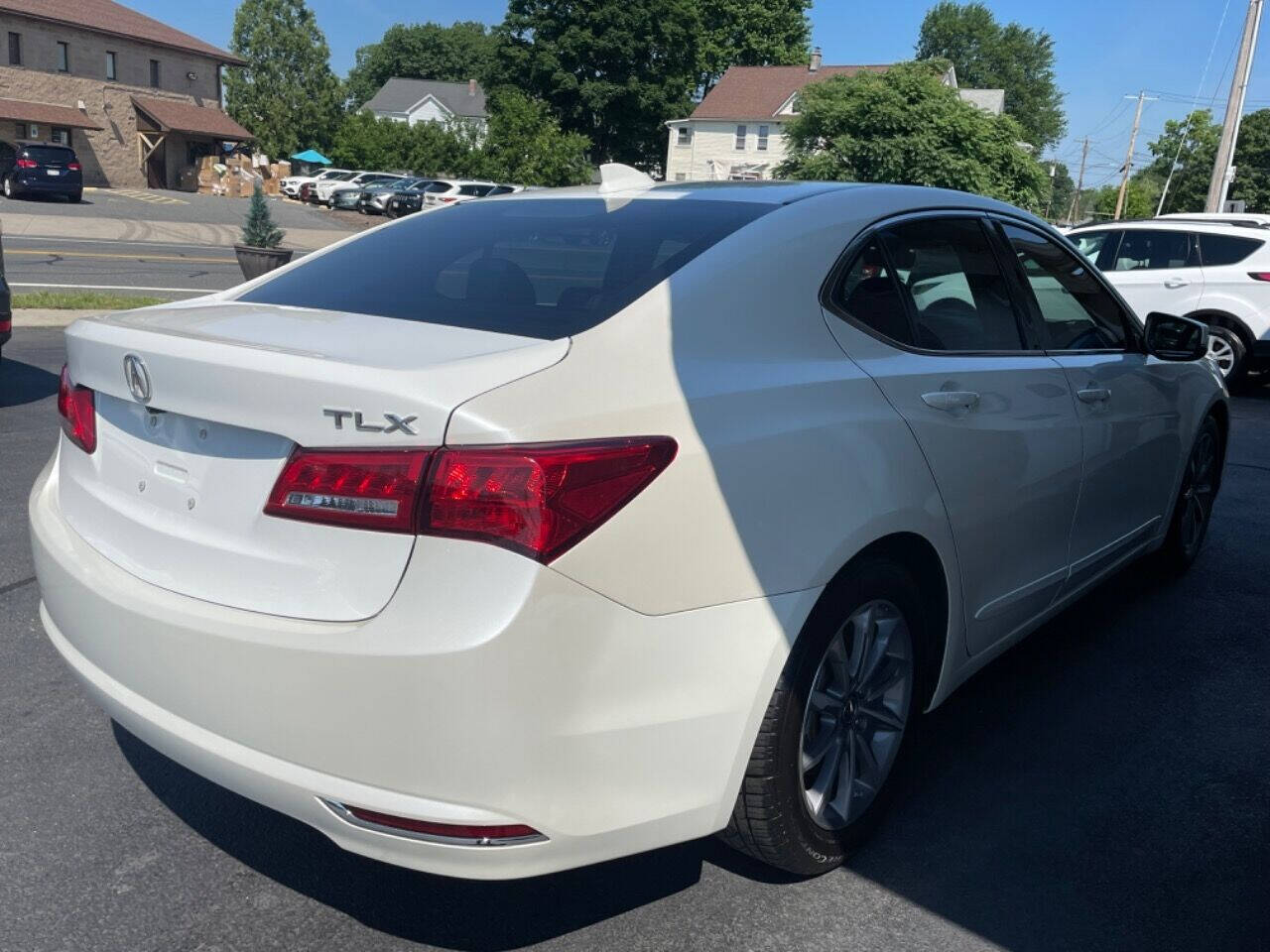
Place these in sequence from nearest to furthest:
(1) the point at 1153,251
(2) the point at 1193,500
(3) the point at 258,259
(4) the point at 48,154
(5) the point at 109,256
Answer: (2) the point at 1193,500 < (1) the point at 1153,251 < (3) the point at 258,259 < (5) the point at 109,256 < (4) the point at 48,154

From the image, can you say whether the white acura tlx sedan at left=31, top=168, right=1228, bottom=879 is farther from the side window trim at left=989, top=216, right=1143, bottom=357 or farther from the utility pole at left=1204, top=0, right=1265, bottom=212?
the utility pole at left=1204, top=0, right=1265, bottom=212

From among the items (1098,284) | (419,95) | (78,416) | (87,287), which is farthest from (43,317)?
(419,95)

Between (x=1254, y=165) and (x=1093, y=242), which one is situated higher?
(x=1254, y=165)

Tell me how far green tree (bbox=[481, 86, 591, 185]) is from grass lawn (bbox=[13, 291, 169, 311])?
31695 millimetres

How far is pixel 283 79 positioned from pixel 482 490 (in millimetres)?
89471

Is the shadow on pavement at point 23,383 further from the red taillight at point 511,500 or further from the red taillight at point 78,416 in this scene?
the red taillight at point 511,500

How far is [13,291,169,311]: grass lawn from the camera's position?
12.9 m

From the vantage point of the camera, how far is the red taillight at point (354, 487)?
206 centimetres

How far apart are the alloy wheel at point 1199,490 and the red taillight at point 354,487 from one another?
13.1 feet

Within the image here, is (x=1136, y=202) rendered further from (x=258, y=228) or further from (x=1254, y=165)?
(x=258, y=228)

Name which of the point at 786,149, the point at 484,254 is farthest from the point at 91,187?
the point at 484,254

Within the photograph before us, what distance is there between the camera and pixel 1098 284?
4.21 m

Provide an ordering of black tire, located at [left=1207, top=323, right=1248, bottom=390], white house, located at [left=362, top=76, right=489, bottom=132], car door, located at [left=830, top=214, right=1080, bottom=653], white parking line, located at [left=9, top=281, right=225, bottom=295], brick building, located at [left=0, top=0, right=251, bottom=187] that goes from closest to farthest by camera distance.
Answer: car door, located at [left=830, top=214, right=1080, bottom=653], black tire, located at [left=1207, top=323, right=1248, bottom=390], white parking line, located at [left=9, top=281, right=225, bottom=295], brick building, located at [left=0, top=0, right=251, bottom=187], white house, located at [left=362, top=76, right=489, bottom=132]

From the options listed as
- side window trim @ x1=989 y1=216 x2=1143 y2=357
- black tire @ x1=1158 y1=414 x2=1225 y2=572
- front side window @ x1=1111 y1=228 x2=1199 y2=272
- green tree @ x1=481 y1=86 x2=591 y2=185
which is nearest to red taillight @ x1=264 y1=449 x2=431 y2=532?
side window trim @ x1=989 y1=216 x2=1143 y2=357
